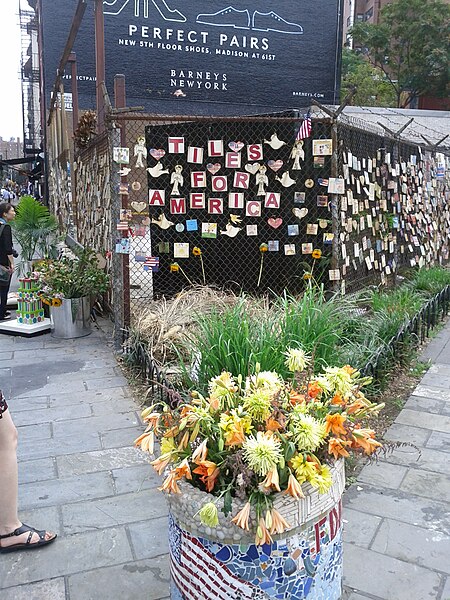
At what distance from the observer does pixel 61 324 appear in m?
7.13

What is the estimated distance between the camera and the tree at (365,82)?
32344 millimetres

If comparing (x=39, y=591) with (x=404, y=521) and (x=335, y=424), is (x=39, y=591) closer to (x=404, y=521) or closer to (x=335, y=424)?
(x=335, y=424)

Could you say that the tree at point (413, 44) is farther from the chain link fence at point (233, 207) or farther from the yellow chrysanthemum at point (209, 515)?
the yellow chrysanthemum at point (209, 515)

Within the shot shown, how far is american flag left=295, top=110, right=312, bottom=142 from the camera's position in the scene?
6359 mm

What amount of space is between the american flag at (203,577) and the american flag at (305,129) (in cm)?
517

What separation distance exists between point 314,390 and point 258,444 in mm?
501

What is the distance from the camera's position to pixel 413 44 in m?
34.1

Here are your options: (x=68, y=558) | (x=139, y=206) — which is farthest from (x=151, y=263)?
(x=68, y=558)

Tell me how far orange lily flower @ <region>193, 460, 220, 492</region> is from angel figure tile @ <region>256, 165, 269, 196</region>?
5.02 meters

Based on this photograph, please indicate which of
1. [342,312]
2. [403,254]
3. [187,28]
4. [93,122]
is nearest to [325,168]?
[342,312]

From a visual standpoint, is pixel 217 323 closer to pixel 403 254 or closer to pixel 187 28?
pixel 403 254

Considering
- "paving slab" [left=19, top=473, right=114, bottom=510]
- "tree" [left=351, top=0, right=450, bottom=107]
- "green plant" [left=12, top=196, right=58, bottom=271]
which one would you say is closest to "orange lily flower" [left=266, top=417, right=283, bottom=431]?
"paving slab" [left=19, top=473, right=114, bottom=510]

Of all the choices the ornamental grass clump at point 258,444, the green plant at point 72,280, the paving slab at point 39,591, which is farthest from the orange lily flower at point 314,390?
the green plant at point 72,280

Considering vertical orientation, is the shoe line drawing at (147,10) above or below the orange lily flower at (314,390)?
above
